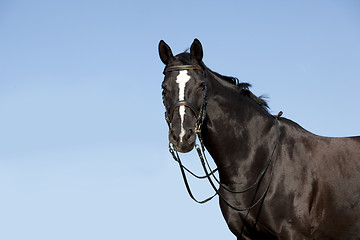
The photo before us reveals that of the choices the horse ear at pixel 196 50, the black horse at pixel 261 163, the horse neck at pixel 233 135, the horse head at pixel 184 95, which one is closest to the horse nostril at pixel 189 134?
the horse head at pixel 184 95

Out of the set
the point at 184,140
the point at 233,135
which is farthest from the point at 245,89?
the point at 184,140

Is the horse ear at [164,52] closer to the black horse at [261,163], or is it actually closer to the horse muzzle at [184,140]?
the black horse at [261,163]

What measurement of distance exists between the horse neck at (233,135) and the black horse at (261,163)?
0.5 inches

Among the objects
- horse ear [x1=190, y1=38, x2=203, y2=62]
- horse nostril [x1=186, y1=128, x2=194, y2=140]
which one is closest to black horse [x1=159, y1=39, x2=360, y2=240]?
horse ear [x1=190, y1=38, x2=203, y2=62]

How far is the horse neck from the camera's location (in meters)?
Result: 5.75

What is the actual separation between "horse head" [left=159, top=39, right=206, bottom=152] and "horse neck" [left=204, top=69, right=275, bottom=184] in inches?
12.4

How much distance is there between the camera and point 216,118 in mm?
5730

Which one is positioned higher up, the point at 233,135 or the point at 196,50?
the point at 196,50

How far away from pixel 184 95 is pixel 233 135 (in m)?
1.02

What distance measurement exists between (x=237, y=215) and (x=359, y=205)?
5.87ft

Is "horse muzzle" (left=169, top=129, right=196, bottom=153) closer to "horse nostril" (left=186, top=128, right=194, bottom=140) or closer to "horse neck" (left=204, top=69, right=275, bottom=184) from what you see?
"horse nostril" (left=186, top=128, right=194, bottom=140)

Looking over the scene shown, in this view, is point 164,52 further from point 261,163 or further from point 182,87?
point 261,163

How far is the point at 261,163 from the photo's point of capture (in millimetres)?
5805

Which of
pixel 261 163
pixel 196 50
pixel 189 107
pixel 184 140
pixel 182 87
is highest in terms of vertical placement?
pixel 196 50
